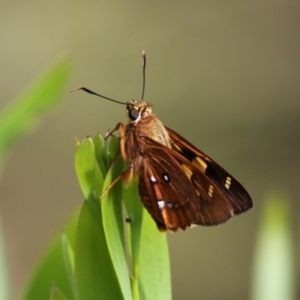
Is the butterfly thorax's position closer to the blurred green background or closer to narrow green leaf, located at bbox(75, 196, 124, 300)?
narrow green leaf, located at bbox(75, 196, 124, 300)

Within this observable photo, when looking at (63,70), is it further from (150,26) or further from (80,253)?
(150,26)

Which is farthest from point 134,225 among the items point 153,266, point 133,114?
point 133,114

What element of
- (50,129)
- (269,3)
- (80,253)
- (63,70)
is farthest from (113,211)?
(269,3)

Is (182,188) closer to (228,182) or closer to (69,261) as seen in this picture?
(228,182)

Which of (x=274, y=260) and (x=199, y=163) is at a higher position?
(x=199, y=163)

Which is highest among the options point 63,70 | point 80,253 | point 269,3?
point 269,3

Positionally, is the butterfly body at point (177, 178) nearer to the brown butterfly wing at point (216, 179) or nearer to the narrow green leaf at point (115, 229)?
the brown butterfly wing at point (216, 179)
